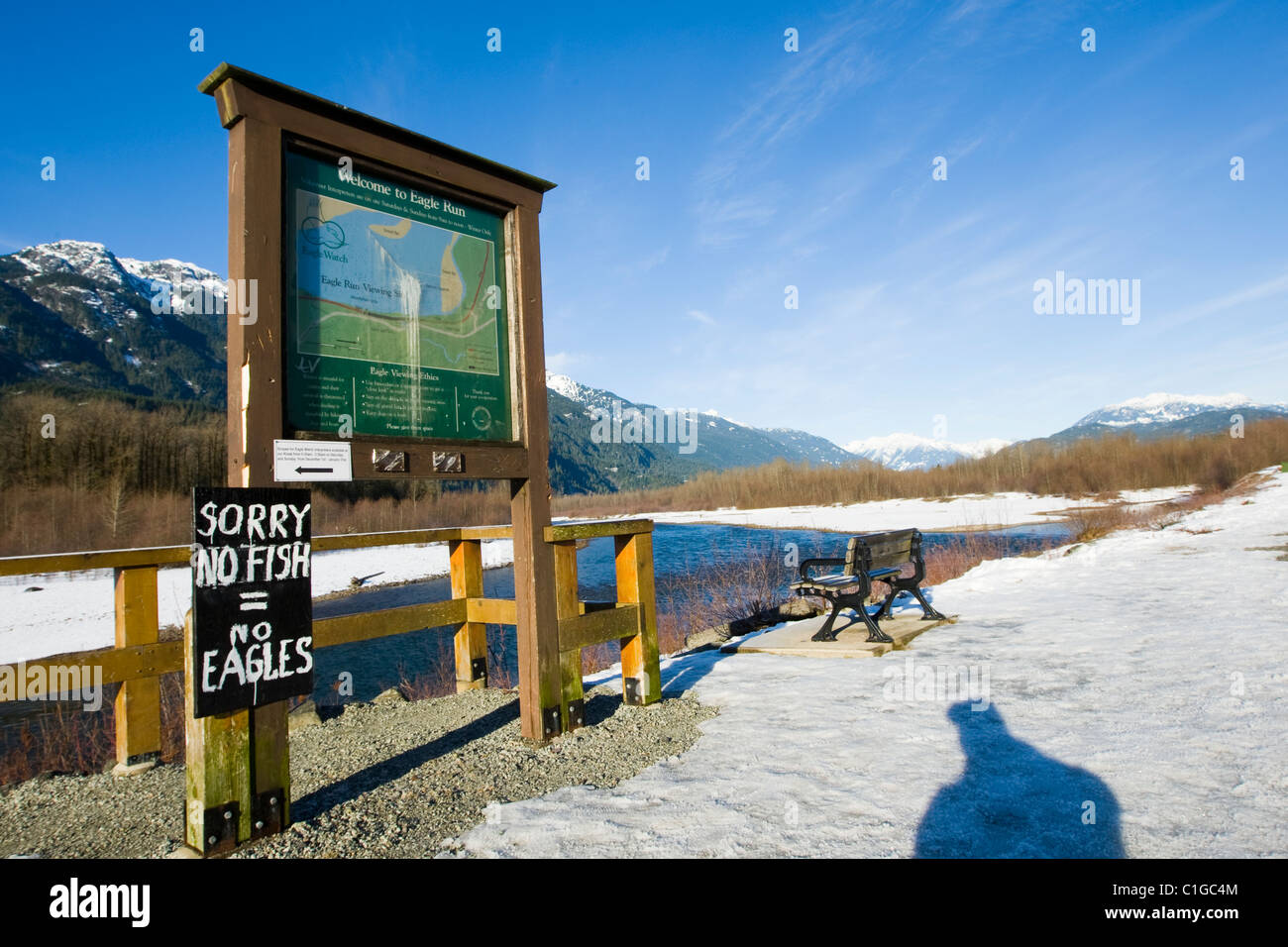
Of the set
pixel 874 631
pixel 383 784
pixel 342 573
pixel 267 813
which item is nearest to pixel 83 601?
pixel 342 573

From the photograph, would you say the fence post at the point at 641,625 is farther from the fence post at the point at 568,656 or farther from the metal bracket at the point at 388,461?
the metal bracket at the point at 388,461

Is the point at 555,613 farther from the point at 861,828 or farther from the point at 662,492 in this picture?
the point at 662,492

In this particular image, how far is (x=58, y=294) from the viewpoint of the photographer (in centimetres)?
16975

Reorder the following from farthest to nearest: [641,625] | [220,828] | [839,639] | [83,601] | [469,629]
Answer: [83,601] < [839,639] < [469,629] < [641,625] < [220,828]

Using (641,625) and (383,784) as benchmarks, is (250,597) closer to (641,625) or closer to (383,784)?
(383,784)

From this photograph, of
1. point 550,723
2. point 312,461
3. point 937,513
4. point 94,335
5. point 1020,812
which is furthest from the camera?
point 94,335

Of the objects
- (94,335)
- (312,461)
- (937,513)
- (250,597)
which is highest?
(94,335)

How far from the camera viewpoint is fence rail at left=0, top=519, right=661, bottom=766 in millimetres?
3676

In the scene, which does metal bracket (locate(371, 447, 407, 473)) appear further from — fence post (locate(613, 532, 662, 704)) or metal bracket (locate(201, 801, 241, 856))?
fence post (locate(613, 532, 662, 704))

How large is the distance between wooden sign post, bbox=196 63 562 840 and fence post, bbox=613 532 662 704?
2.55 ft

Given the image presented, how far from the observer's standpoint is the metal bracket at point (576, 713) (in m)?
4.32

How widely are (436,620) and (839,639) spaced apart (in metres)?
3.93

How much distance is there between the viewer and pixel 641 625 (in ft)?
15.9

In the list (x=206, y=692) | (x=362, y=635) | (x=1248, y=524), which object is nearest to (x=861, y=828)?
(x=206, y=692)
